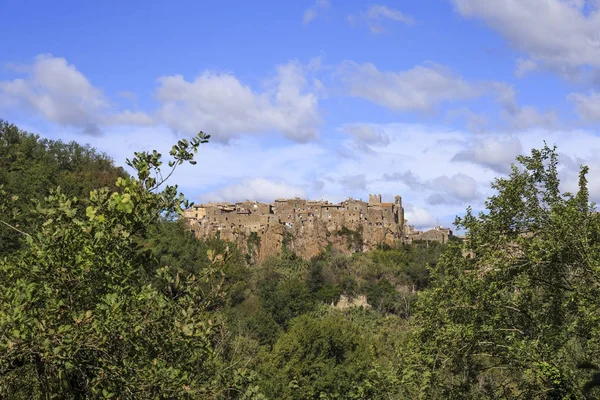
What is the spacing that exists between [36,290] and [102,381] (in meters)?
0.93

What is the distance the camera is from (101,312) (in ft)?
19.0

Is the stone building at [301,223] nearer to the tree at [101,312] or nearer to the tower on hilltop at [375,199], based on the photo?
the tower on hilltop at [375,199]

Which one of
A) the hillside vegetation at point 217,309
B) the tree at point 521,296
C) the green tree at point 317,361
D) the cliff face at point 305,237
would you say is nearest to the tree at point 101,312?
the hillside vegetation at point 217,309

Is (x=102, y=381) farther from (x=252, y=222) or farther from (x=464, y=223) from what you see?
(x=252, y=222)

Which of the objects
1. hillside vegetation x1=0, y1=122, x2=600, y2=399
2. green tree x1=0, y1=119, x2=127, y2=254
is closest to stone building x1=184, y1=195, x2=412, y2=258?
green tree x1=0, y1=119, x2=127, y2=254

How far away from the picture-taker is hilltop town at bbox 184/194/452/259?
266ft

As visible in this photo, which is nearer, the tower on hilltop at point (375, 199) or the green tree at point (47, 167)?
the green tree at point (47, 167)

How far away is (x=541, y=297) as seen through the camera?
548 inches

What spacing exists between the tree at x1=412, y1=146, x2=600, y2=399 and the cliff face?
214ft

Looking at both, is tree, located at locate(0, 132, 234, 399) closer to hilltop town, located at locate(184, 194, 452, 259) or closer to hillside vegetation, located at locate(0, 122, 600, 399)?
hillside vegetation, located at locate(0, 122, 600, 399)

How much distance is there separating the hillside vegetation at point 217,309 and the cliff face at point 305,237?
47.0m

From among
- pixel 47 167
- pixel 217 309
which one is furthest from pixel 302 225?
pixel 217 309

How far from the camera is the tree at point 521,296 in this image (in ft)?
40.0

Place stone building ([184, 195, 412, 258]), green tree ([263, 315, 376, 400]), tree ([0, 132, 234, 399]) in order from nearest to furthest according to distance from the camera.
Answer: tree ([0, 132, 234, 399]), green tree ([263, 315, 376, 400]), stone building ([184, 195, 412, 258])
